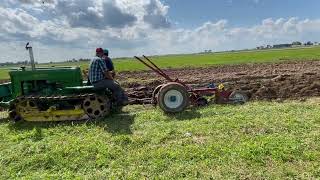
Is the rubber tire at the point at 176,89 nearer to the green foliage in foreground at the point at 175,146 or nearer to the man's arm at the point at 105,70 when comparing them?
the green foliage in foreground at the point at 175,146

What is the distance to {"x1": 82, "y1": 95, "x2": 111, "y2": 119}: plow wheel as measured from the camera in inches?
499

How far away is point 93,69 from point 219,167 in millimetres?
6519

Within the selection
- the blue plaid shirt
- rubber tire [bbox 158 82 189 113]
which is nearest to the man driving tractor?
the blue plaid shirt

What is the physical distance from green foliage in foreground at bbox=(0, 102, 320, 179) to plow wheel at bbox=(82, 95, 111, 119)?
0.49 meters

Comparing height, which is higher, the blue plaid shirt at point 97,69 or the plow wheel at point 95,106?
the blue plaid shirt at point 97,69

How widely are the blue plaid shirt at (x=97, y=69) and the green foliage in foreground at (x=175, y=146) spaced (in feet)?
4.63

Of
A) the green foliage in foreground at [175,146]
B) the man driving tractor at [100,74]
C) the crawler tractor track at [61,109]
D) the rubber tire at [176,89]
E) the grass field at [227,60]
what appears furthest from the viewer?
the grass field at [227,60]

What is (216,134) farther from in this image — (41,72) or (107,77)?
(41,72)

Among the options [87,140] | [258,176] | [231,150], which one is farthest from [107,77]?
[258,176]

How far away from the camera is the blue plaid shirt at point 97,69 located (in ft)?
41.9

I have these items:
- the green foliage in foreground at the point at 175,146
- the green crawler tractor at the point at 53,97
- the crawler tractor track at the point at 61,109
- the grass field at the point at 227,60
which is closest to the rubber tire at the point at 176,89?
the green foliage in foreground at the point at 175,146

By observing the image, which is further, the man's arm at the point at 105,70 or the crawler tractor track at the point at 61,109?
the man's arm at the point at 105,70

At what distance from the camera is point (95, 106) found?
12.7 metres

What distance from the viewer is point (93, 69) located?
1280 cm
